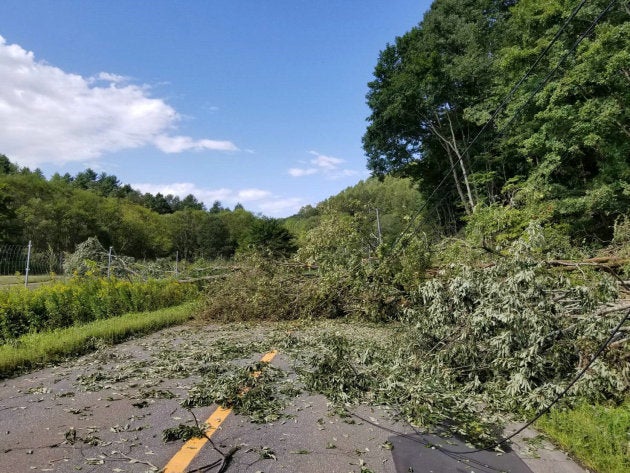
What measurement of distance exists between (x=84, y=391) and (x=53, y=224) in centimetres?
3533

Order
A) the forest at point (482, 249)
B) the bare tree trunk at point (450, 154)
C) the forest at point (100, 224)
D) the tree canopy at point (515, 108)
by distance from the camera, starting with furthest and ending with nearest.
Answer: the forest at point (100, 224) → the bare tree trunk at point (450, 154) → the tree canopy at point (515, 108) → the forest at point (482, 249)

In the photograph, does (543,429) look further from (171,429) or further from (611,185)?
(611,185)

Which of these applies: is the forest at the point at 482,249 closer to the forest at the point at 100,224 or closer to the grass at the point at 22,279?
the forest at the point at 100,224

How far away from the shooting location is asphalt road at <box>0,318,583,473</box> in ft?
9.59

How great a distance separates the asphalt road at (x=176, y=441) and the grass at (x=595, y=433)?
16cm

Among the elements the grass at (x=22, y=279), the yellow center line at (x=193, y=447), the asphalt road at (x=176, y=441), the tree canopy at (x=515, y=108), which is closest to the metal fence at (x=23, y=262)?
the grass at (x=22, y=279)

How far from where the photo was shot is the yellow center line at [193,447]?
283cm

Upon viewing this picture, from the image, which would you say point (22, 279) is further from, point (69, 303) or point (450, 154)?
point (450, 154)

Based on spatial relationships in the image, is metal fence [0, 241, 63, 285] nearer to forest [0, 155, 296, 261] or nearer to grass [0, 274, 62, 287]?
grass [0, 274, 62, 287]

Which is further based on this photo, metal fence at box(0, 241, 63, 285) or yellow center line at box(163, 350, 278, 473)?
metal fence at box(0, 241, 63, 285)

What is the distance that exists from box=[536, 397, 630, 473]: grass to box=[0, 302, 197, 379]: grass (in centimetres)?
626

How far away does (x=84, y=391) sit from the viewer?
184 inches

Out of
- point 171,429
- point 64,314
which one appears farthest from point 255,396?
point 64,314

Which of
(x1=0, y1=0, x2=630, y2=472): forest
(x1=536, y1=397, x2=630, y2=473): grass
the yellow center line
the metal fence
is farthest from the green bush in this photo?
(x1=536, y1=397, x2=630, y2=473): grass
